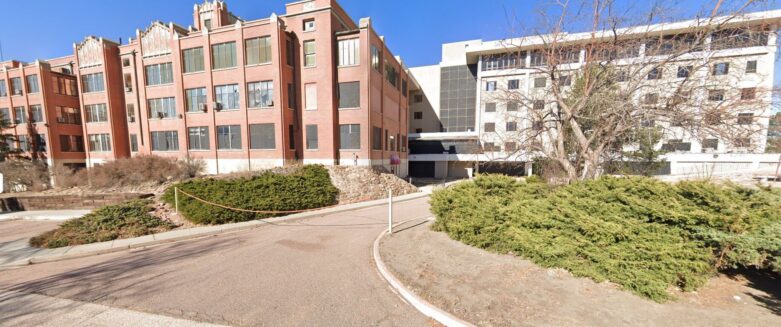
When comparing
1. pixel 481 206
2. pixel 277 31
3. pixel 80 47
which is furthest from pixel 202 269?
pixel 80 47

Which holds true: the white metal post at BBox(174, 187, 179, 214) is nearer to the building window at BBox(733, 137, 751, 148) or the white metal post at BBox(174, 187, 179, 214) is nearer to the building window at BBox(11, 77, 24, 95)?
the building window at BBox(733, 137, 751, 148)

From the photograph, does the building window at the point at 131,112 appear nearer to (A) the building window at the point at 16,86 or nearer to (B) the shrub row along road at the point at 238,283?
(A) the building window at the point at 16,86

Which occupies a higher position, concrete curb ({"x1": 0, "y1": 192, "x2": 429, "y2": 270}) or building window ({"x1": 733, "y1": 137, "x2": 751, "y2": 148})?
building window ({"x1": 733, "y1": 137, "x2": 751, "y2": 148})

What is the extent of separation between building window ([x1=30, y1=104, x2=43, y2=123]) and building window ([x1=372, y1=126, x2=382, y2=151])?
137 feet

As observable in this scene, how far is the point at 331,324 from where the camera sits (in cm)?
385

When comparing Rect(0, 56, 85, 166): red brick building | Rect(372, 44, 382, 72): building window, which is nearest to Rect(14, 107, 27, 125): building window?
Rect(0, 56, 85, 166): red brick building

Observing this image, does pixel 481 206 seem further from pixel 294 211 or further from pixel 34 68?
pixel 34 68

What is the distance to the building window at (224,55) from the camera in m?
21.2

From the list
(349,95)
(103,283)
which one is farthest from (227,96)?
(103,283)

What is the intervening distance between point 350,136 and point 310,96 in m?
4.79

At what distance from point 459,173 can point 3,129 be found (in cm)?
5926

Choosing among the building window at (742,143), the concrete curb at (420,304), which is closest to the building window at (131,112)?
the concrete curb at (420,304)

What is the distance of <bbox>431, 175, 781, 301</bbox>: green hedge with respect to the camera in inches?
165

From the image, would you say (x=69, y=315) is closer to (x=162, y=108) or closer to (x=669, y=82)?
(x=669, y=82)
